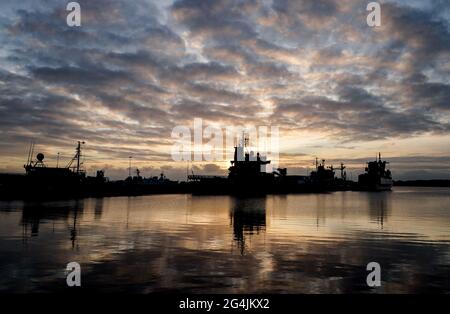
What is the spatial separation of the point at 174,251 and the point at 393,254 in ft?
43.3

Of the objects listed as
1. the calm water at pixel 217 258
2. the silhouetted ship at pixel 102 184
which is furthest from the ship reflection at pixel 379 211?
the silhouetted ship at pixel 102 184

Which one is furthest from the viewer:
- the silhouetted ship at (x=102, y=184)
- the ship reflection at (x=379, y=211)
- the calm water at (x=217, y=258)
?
the silhouetted ship at (x=102, y=184)

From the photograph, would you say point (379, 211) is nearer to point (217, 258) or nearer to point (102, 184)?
point (217, 258)

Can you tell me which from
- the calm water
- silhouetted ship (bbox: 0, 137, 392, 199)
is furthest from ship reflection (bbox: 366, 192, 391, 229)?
silhouetted ship (bbox: 0, 137, 392, 199)

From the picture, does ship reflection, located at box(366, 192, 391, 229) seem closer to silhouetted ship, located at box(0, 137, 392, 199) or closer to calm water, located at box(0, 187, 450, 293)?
calm water, located at box(0, 187, 450, 293)

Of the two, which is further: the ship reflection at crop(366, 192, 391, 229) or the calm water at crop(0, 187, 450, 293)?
the ship reflection at crop(366, 192, 391, 229)

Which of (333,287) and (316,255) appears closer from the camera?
(333,287)

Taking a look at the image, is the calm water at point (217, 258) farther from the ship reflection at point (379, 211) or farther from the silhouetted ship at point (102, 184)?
the silhouetted ship at point (102, 184)

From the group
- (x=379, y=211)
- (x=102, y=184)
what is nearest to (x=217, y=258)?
(x=379, y=211)

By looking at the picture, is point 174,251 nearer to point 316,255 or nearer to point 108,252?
point 108,252

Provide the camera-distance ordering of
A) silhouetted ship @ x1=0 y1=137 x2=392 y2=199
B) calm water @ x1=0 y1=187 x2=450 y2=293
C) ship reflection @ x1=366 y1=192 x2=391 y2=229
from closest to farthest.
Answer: calm water @ x1=0 y1=187 x2=450 y2=293
ship reflection @ x1=366 y1=192 x2=391 y2=229
silhouetted ship @ x1=0 y1=137 x2=392 y2=199
